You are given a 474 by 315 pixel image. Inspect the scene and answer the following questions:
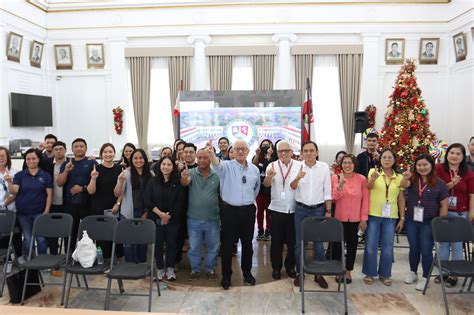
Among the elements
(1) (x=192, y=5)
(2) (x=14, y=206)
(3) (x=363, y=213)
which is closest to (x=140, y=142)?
(1) (x=192, y=5)

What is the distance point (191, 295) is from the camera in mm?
3643

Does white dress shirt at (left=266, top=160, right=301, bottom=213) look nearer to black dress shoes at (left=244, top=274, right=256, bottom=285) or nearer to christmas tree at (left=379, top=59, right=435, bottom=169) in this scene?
black dress shoes at (left=244, top=274, right=256, bottom=285)

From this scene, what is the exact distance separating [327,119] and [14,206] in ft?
25.0

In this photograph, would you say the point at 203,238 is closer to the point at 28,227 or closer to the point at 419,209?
the point at 28,227

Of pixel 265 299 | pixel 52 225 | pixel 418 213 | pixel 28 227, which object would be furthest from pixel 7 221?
pixel 418 213

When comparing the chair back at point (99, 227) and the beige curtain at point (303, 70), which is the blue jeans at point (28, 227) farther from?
the beige curtain at point (303, 70)

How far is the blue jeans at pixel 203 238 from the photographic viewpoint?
3.92m

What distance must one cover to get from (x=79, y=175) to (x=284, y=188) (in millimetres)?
2331

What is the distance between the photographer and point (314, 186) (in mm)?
3729

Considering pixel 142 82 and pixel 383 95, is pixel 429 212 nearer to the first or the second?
pixel 383 95

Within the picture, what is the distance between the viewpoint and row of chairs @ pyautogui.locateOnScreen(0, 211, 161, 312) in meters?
3.24

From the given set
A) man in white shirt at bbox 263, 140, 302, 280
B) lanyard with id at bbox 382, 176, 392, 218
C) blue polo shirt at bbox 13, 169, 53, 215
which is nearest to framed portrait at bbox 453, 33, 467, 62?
lanyard with id at bbox 382, 176, 392, 218

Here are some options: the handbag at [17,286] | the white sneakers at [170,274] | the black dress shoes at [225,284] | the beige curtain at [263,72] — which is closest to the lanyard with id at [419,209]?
the black dress shoes at [225,284]

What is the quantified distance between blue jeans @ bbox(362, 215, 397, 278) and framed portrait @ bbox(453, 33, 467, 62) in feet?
22.2
